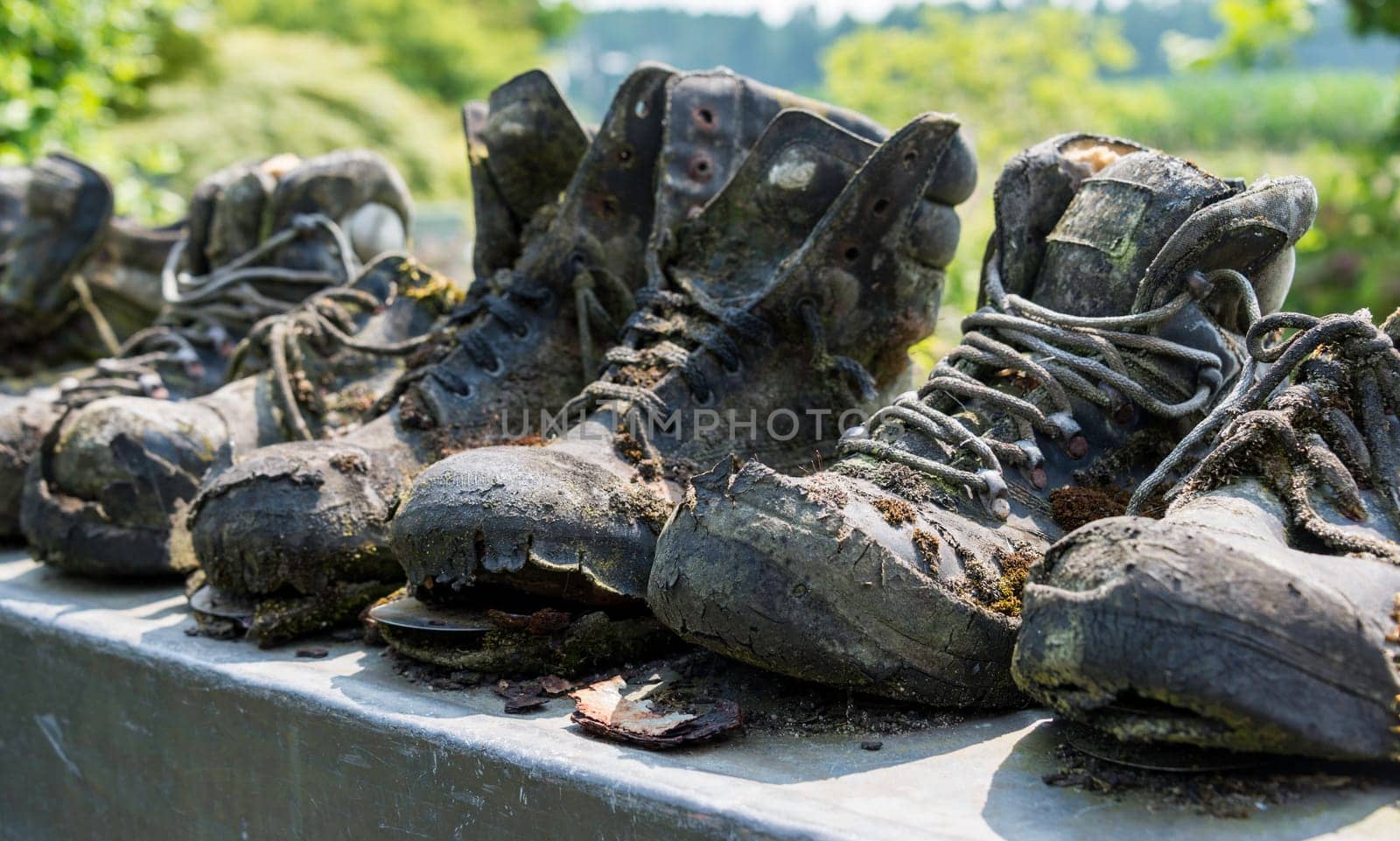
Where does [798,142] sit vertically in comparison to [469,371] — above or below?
above

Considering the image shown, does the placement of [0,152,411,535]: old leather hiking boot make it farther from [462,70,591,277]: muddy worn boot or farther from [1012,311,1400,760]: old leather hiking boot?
[1012,311,1400,760]: old leather hiking boot

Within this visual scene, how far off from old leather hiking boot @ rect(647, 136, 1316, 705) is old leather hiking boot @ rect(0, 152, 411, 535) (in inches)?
73.2

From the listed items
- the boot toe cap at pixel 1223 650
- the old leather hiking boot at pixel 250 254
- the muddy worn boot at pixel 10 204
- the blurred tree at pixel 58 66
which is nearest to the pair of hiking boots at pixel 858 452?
the boot toe cap at pixel 1223 650

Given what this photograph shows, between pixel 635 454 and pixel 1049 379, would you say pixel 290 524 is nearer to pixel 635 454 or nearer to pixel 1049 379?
pixel 635 454

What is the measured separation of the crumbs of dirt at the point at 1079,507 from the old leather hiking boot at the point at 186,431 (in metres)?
1.08

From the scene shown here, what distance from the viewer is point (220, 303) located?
10.8 ft

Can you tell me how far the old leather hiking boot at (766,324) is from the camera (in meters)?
1.85

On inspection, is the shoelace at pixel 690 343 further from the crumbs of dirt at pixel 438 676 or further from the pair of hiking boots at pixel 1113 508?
the crumbs of dirt at pixel 438 676

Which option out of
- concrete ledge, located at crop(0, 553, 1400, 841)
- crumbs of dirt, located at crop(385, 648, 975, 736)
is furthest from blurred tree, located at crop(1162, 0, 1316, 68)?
concrete ledge, located at crop(0, 553, 1400, 841)

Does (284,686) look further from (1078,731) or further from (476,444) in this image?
(1078,731)

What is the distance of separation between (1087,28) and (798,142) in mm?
12618

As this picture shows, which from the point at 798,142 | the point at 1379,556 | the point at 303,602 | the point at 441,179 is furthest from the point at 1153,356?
the point at 441,179

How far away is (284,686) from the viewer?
185 centimetres

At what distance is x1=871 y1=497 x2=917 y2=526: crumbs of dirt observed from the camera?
5.03 feet
